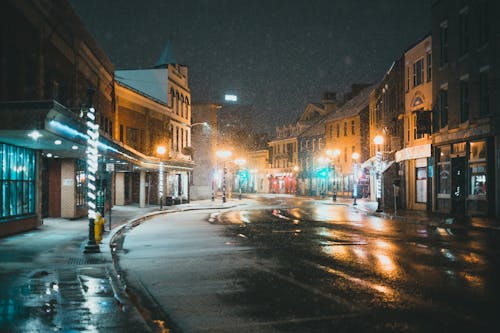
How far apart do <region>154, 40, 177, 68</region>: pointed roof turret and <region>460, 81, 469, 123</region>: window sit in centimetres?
3324

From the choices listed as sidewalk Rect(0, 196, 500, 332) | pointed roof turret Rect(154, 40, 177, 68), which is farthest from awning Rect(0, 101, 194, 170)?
pointed roof turret Rect(154, 40, 177, 68)

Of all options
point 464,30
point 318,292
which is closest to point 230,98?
point 464,30

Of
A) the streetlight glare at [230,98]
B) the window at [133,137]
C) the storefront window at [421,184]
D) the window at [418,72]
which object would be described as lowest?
the storefront window at [421,184]

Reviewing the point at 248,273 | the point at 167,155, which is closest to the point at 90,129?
the point at 248,273

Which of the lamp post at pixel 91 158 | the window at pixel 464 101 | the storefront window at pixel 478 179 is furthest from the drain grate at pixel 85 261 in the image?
the window at pixel 464 101

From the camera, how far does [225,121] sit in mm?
120375

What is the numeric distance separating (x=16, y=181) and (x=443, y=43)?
23974 mm

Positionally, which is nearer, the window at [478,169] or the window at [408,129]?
the window at [478,169]

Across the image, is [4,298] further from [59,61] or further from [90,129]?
[59,61]

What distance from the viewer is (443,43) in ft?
109

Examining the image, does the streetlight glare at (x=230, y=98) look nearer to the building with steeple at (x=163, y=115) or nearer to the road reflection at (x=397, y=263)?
the building with steeple at (x=163, y=115)

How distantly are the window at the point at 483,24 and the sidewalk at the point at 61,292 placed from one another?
20.8 meters

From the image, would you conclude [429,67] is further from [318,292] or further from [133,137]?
[318,292]

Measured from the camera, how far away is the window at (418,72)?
37.1m
